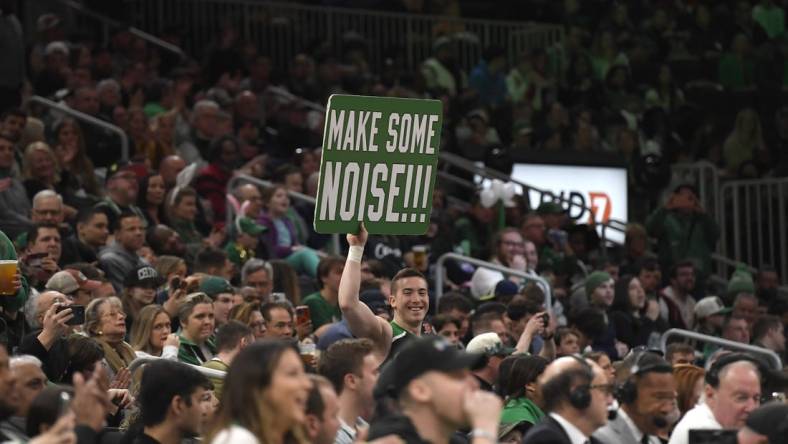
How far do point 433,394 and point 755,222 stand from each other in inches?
576

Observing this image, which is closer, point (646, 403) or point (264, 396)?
point (264, 396)

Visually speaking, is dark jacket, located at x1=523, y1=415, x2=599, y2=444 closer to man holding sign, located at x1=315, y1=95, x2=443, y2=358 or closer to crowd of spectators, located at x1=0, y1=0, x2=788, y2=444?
crowd of spectators, located at x1=0, y1=0, x2=788, y2=444

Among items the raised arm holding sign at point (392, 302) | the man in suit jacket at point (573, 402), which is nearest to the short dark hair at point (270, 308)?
the raised arm holding sign at point (392, 302)

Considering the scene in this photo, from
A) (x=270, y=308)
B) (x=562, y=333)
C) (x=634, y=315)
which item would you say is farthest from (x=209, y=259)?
(x=634, y=315)

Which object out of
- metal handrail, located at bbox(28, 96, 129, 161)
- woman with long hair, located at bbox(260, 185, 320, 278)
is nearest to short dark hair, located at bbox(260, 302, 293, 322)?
woman with long hair, located at bbox(260, 185, 320, 278)

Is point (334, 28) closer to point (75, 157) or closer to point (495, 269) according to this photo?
point (75, 157)

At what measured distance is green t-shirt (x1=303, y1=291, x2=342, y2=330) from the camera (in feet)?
40.5

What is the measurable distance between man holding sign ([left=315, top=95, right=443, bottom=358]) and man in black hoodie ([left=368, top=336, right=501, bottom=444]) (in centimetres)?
248

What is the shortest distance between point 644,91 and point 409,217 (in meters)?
13.9

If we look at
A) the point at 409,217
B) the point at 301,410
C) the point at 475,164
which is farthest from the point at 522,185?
the point at 301,410

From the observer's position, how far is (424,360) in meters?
5.94

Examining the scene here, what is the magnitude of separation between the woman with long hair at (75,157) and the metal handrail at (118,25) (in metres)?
5.09

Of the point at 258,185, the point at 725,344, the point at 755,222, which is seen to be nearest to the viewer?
the point at 725,344

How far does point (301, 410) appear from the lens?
5.69 m
